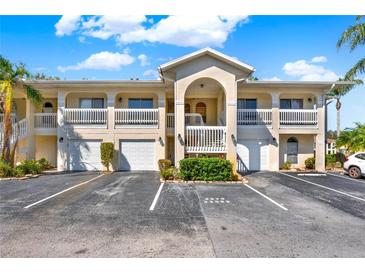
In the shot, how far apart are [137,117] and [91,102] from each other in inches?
156

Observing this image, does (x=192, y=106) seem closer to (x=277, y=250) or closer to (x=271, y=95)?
(x=271, y=95)

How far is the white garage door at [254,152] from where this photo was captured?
51.1 feet

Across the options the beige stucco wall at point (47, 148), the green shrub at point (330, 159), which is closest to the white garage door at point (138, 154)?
the beige stucco wall at point (47, 148)

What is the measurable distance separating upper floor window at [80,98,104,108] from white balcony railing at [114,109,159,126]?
6.57 ft

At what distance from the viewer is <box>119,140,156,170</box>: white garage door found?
15562 millimetres

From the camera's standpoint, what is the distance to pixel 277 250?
424cm

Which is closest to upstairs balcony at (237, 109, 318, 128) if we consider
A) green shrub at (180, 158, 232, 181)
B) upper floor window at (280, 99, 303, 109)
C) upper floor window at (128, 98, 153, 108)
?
upper floor window at (280, 99, 303, 109)

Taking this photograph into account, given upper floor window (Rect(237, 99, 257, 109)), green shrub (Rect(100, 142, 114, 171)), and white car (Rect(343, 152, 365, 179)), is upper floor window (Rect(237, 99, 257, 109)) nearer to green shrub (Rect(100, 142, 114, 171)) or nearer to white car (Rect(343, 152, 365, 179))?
white car (Rect(343, 152, 365, 179))

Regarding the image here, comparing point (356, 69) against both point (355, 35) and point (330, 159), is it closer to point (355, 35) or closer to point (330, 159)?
point (355, 35)

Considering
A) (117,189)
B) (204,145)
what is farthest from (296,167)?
(117,189)

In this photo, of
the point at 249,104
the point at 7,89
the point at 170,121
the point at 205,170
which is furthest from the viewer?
the point at 249,104

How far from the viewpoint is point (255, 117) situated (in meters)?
15.6

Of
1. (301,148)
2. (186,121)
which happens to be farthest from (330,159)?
(186,121)

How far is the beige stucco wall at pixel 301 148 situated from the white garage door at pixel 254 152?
5.21 ft
